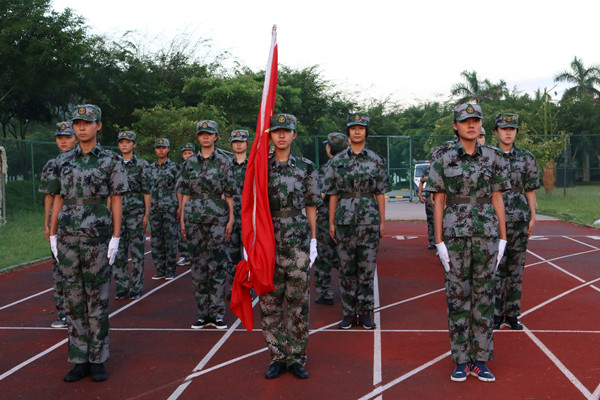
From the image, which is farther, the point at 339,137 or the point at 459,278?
the point at 339,137

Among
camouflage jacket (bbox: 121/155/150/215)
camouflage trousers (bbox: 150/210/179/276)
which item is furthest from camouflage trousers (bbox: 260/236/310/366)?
camouflage trousers (bbox: 150/210/179/276)

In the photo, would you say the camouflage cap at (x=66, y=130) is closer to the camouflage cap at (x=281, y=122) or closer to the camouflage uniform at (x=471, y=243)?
the camouflage cap at (x=281, y=122)

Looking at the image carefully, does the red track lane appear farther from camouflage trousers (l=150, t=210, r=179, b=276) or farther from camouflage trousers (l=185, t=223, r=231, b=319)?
camouflage trousers (l=150, t=210, r=179, b=276)

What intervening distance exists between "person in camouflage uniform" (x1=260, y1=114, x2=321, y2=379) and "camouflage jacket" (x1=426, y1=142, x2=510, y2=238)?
1088 mm

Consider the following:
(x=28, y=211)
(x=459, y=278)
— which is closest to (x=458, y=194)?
(x=459, y=278)

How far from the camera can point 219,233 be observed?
6.51 metres

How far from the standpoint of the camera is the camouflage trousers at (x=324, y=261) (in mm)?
7770

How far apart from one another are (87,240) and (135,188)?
11.3 ft

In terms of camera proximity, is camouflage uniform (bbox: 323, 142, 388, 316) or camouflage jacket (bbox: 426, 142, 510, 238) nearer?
camouflage jacket (bbox: 426, 142, 510, 238)

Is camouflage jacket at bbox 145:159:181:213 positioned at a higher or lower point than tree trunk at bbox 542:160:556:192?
higher

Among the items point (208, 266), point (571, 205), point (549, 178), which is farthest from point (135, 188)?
point (549, 178)

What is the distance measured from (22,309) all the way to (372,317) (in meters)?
4.36

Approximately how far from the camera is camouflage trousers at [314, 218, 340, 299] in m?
7.77

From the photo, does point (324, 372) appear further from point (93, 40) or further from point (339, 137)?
point (93, 40)
